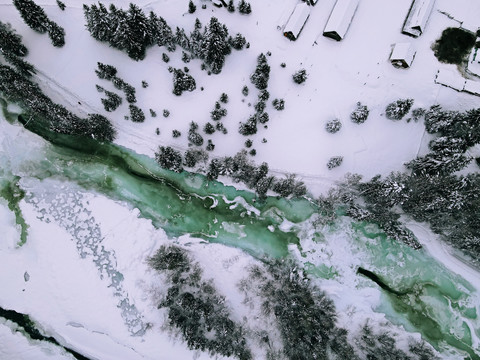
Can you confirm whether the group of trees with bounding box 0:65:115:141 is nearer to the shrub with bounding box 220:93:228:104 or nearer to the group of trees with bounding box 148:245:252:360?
the shrub with bounding box 220:93:228:104

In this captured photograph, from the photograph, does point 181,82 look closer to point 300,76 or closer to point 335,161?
point 300,76

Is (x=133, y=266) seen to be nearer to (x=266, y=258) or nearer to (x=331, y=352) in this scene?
(x=266, y=258)

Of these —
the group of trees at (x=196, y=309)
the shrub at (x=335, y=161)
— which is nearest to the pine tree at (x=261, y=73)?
the shrub at (x=335, y=161)

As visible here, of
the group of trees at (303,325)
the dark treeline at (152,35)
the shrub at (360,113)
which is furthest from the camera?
the shrub at (360,113)

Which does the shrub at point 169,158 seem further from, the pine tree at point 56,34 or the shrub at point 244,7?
the shrub at point 244,7

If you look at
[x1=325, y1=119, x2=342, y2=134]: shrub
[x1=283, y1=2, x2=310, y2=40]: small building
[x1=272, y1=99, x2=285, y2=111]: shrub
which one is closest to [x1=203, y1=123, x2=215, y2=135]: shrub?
[x1=272, y1=99, x2=285, y2=111]: shrub

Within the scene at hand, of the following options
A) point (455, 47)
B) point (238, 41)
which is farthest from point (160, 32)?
point (455, 47)
